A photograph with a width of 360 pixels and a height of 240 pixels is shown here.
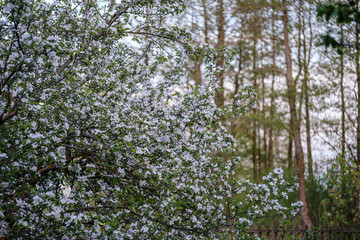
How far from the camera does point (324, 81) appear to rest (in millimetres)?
11867

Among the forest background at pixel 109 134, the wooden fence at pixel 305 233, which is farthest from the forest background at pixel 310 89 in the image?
the forest background at pixel 109 134

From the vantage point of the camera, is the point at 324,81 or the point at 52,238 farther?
the point at 324,81

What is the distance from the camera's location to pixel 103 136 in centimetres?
373

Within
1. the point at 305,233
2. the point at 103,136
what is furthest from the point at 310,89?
the point at 103,136

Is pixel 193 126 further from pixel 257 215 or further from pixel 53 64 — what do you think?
pixel 53 64

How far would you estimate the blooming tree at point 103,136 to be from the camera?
356 cm

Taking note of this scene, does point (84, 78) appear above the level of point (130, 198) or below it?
above

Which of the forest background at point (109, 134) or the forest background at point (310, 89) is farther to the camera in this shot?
the forest background at point (310, 89)

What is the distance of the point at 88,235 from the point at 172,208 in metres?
0.91

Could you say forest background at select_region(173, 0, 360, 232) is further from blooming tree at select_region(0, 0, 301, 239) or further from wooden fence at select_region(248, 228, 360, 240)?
blooming tree at select_region(0, 0, 301, 239)

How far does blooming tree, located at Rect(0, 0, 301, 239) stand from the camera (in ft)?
11.7

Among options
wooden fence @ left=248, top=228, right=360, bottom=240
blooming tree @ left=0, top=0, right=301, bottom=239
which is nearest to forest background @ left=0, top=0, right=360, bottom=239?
blooming tree @ left=0, top=0, right=301, bottom=239

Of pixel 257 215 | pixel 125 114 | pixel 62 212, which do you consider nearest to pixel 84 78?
pixel 125 114

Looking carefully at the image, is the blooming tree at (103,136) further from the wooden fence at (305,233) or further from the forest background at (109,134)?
the wooden fence at (305,233)
